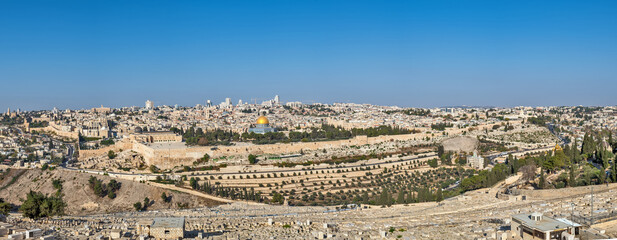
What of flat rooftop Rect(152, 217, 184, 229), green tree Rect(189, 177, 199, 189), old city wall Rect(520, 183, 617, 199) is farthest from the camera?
green tree Rect(189, 177, 199, 189)

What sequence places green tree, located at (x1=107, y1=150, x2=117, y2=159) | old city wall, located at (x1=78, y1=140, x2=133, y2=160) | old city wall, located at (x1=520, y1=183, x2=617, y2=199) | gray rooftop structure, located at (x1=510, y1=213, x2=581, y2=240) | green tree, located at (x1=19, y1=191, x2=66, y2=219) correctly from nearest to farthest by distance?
gray rooftop structure, located at (x1=510, y1=213, x2=581, y2=240) < green tree, located at (x1=19, y1=191, x2=66, y2=219) < old city wall, located at (x1=520, y1=183, x2=617, y2=199) < green tree, located at (x1=107, y1=150, x2=117, y2=159) < old city wall, located at (x1=78, y1=140, x2=133, y2=160)

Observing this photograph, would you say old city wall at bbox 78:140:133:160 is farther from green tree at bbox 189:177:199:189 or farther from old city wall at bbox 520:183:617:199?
old city wall at bbox 520:183:617:199

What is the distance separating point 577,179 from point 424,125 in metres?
34.7

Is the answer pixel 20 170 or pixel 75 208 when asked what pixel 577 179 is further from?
pixel 20 170

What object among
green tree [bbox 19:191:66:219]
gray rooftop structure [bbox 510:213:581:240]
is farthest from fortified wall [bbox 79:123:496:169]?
gray rooftop structure [bbox 510:213:581:240]

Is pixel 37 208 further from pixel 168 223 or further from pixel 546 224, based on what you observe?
pixel 546 224

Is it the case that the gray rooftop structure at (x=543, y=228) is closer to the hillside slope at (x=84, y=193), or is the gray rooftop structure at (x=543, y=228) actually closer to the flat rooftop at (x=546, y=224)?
the flat rooftop at (x=546, y=224)

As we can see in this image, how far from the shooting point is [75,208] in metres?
27.9

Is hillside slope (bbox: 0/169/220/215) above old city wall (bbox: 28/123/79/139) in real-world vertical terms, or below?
below

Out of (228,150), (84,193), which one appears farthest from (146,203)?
(228,150)

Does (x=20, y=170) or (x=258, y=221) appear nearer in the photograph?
(x=258, y=221)

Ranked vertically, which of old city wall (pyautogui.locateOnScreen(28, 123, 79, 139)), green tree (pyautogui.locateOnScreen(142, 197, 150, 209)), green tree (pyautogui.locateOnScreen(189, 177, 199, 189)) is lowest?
green tree (pyautogui.locateOnScreen(142, 197, 150, 209))

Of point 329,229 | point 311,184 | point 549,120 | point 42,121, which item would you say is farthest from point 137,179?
point 549,120

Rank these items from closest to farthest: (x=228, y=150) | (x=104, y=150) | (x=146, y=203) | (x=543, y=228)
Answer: (x=543, y=228) < (x=146, y=203) < (x=228, y=150) < (x=104, y=150)
